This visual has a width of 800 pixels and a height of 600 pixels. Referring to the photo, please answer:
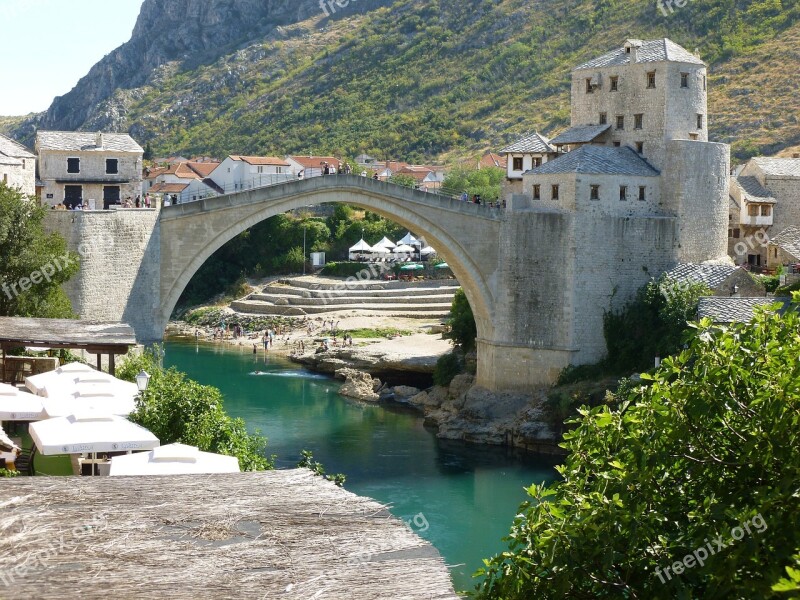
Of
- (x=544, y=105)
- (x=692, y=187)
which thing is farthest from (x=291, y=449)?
(x=544, y=105)

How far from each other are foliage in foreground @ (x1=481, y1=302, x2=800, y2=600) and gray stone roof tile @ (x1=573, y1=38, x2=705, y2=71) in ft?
86.9

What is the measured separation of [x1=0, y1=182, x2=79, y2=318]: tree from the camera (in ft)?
94.8

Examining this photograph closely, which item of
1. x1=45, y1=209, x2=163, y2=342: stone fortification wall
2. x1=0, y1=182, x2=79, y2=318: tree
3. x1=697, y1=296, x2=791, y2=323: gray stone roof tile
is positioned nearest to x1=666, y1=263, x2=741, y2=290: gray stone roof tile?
x1=697, y1=296, x2=791, y2=323: gray stone roof tile

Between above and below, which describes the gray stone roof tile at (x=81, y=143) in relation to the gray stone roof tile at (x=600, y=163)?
above

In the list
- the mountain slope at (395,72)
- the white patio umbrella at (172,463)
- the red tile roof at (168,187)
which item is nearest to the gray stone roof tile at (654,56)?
the white patio umbrella at (172,463)

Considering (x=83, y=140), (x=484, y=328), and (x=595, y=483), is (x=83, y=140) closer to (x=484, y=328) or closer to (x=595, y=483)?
(x=484, y=328)

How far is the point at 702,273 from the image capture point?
36.1 m

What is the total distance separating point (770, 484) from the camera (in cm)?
1064

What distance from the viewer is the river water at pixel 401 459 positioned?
27.6 metres

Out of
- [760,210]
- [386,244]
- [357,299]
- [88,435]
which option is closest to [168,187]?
[386,244]

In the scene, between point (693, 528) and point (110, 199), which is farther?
point (110, 199)

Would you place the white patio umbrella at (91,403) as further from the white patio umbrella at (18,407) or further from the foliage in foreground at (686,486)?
the foliage in foreground at (686,486)

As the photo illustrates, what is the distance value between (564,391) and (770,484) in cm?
2493

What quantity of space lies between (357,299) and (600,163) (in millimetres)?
26551
